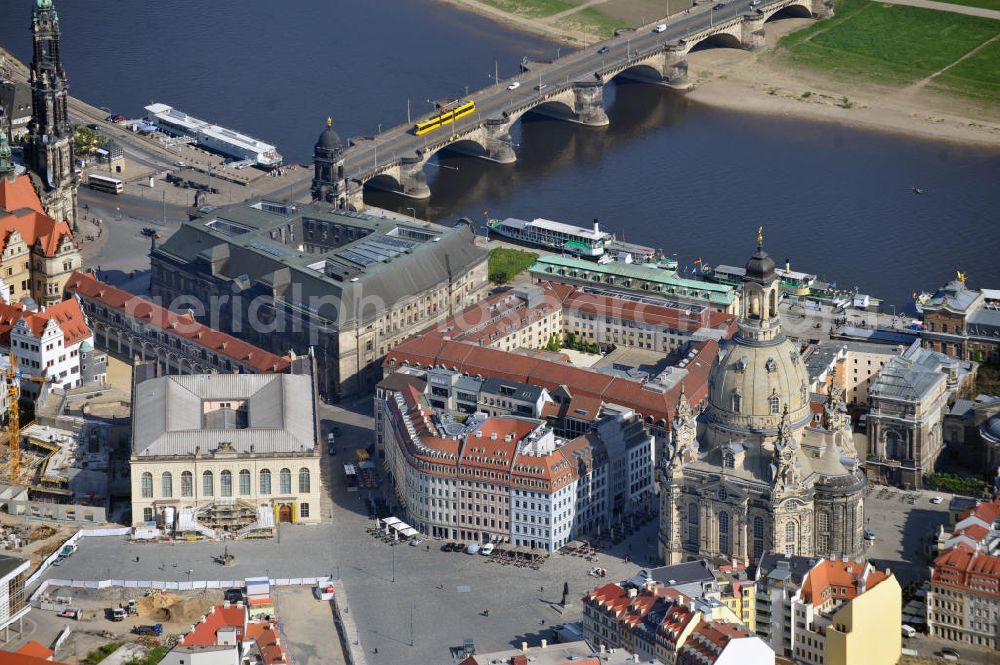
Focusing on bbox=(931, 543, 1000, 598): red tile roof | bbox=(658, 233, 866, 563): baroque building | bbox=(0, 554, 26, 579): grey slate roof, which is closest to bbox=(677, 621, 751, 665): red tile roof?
bbox=(931, 543, 1000, 598): red tile roof

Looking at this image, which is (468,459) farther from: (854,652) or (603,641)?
(854,652)

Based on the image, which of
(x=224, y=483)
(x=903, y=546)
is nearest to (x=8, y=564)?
(x=224, y=483)

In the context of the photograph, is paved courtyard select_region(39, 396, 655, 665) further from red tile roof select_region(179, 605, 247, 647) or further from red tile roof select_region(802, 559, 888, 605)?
red tile roof select_region(802, 559, 888, 605)

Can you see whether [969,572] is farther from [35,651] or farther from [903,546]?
[35,651]

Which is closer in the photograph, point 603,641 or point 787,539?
point 603,641

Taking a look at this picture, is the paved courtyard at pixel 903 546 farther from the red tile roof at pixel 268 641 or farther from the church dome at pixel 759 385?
the red tile roof at pixel 268 641

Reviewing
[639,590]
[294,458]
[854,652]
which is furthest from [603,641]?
[294,458]
